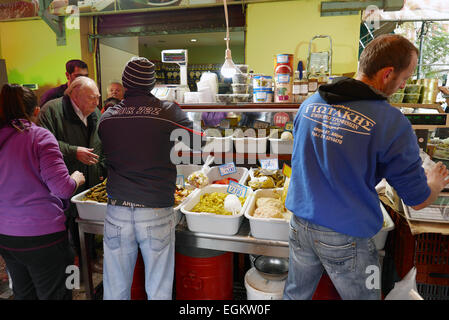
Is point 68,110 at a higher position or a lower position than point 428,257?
higher

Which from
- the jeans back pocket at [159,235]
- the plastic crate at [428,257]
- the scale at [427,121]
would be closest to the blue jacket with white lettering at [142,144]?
the jeans back pocket at [159,235]

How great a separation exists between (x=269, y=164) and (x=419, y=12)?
3.30m

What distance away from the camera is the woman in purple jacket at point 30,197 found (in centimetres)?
173

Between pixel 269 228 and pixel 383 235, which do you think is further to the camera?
pixel 269 228

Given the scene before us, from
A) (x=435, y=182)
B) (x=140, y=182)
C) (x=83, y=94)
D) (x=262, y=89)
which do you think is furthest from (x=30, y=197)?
(x=435, y=182)

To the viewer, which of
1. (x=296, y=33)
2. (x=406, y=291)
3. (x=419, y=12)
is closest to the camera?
(x=406, y=291)

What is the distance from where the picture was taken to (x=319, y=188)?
58.2 inches

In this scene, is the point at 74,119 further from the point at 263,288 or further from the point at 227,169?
the point at 263,288

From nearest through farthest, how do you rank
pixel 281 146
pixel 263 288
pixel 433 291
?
pixel 433 291 < pixel 263 288 < pixel 281 146

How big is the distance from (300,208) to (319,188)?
15cm

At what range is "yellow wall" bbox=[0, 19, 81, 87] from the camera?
204 inches

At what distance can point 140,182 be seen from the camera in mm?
1802
